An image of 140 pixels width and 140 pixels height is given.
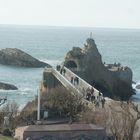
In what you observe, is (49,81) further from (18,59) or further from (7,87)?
(18,59)

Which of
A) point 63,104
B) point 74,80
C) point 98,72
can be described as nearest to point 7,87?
point 98,72

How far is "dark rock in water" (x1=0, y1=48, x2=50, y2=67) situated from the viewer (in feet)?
368

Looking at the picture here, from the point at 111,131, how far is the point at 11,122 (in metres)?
7.44

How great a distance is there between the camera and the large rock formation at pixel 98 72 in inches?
2630

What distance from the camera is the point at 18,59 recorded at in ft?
379

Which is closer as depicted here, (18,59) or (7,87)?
(7,87)

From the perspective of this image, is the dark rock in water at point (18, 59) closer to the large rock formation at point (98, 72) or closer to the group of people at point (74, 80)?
the large rock formation at point (98, 72)

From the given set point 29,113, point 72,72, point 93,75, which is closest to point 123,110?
point 29,113

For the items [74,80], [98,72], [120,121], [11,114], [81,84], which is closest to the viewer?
[120,121]

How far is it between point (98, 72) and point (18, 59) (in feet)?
162

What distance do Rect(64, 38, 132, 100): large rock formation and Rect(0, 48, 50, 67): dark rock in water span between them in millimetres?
40838

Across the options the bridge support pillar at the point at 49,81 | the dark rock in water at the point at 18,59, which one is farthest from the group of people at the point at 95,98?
the dark rock in water at the point at 18,59

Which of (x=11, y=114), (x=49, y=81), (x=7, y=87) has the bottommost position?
(x=7, y=87)

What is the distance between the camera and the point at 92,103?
131 feet
